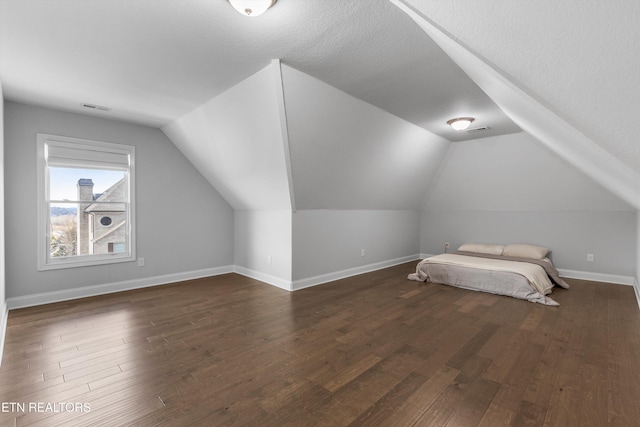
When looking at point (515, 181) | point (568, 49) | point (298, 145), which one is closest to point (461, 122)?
point (515, 181)

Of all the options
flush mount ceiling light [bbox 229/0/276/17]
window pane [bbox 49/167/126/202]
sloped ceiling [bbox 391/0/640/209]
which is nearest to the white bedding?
sloped ceiling [bbox 391/0/640/209]

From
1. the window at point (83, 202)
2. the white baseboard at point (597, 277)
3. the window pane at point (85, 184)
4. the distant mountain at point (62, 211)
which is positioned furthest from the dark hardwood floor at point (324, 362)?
the window pane at point (85, 184)

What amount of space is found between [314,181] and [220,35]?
2.15 m

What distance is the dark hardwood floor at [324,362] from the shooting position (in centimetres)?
172

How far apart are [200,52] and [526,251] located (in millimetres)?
5580

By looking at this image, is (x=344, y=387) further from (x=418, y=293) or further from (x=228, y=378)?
(x=418, y=293)

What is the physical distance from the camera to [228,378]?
2074 millimetres

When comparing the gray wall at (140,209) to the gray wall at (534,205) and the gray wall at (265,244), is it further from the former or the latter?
the gray wall at (534,205)

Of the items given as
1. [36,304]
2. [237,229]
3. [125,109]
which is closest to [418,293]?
[237,229]

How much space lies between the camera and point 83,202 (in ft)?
13.4

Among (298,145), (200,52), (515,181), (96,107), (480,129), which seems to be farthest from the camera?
(515,181)

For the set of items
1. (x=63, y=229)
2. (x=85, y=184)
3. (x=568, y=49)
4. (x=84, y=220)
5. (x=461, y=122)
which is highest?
(x=461, y=122)

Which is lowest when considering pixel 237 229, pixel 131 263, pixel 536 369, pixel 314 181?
pixel 536 369

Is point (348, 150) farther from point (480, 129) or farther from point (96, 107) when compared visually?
point (96, 107)
